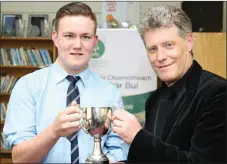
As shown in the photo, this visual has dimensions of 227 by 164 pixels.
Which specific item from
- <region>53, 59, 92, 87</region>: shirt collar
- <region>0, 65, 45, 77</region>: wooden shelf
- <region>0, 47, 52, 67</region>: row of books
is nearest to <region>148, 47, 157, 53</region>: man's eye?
<region>53, 59, 92, 87</region>: shirt collar

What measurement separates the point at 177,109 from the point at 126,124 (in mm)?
257

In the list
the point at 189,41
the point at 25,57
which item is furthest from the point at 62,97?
the point at 25,57

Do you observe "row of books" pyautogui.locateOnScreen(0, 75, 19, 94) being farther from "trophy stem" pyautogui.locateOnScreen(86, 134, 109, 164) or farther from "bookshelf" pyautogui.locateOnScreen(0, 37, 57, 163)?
"trophy stem" pyautogui.locateOnScreen(86, 134, 109, 164)

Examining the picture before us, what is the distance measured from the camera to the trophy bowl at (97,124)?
3.68ft

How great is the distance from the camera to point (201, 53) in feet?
12.7

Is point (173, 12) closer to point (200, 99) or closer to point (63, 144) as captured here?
point (200, 99)

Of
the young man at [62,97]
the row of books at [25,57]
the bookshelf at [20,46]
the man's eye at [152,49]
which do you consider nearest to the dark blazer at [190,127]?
the man's eye at [152,49]

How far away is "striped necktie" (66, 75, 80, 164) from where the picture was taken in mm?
1491

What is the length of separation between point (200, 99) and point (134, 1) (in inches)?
110

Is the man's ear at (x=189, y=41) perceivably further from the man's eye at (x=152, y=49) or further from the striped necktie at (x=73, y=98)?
the striped necktie at (x=73, y=98)

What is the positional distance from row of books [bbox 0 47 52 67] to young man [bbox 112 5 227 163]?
12.9ft

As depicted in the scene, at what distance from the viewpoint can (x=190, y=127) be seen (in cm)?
121

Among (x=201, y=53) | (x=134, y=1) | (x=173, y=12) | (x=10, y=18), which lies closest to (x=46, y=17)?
(x=10, y=18)

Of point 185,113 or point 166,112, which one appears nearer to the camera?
point 185,113
